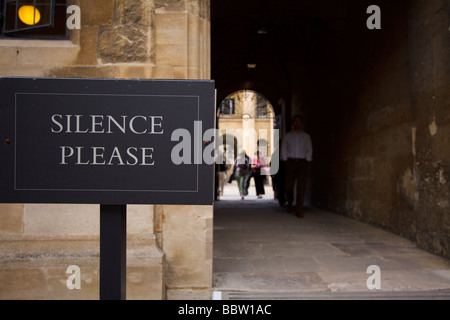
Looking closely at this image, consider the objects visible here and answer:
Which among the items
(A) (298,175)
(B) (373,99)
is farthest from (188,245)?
(A) (298,175)

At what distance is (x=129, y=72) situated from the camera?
9.50 feet

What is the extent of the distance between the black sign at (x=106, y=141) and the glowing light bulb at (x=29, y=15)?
5.77 feet

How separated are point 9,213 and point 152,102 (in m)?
1.83

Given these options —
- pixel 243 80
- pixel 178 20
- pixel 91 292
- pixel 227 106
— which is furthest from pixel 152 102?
pixel 227 106

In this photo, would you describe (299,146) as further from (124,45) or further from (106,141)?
(106,141)

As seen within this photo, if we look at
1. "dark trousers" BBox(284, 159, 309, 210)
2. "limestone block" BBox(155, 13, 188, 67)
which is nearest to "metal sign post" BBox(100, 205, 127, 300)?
"limestone block" BBox(155, 13, 188, 67)

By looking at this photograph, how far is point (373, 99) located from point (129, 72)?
4.20 meters

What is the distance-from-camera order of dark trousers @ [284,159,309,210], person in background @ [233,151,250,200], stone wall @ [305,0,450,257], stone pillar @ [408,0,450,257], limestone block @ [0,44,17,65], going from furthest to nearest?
person in background @ [233,151,250,200]
dark trousers @ [284,159,309,210]
stone wall @ [305,0,450,257]
stone pillar @ [408,0,450,257]
limestone block @ [0,44,17,65]

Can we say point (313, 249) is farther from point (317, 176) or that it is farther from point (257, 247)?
point (317, 176)

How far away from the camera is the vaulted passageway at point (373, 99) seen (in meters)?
4.00

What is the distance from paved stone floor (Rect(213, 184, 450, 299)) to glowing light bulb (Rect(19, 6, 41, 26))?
8.42 ft

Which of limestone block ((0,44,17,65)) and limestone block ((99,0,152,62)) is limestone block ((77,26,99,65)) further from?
limestone block ((0,44,17,65))

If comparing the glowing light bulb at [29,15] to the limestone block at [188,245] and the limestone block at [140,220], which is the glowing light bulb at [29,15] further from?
the limestone block at [188,245]

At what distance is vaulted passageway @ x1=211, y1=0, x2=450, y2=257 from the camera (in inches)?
157
